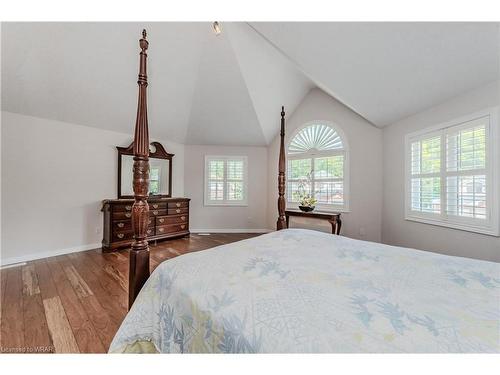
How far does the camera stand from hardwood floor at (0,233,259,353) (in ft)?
5.33

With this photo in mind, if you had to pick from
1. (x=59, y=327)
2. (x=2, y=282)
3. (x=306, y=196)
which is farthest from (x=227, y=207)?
(x=59, y=327)

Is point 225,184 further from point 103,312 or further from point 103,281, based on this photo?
point 103,312

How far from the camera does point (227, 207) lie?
5.60 meters

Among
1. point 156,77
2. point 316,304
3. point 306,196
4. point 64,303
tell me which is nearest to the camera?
point 316,304

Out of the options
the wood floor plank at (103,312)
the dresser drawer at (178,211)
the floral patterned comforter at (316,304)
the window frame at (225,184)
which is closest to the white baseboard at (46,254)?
the dresser drawer at (178,211)

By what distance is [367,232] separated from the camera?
398 cm

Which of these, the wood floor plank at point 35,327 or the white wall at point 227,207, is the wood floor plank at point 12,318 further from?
the white wall at point 227,207

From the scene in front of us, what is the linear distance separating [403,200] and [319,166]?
169 centimetres

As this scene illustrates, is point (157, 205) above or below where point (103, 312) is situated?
above

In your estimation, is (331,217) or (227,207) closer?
(331,217)
